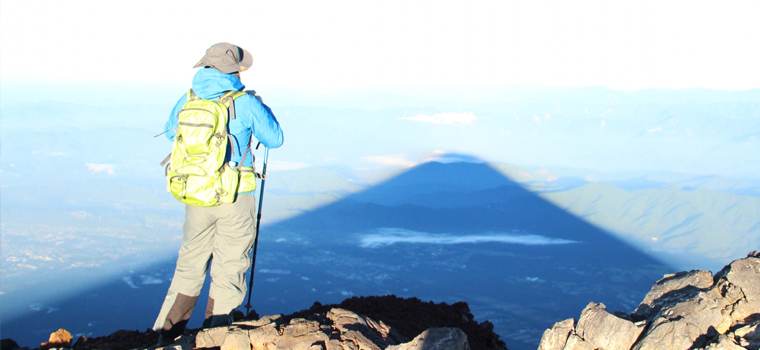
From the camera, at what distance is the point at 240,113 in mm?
3156

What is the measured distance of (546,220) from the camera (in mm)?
52875

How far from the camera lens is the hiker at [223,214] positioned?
Result: 3.13 meters

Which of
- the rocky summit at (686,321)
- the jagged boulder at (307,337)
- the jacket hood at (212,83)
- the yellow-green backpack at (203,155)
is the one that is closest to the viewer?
the rocky summit at (686,321)

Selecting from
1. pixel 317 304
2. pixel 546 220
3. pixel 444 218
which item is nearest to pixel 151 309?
pixel 317 304

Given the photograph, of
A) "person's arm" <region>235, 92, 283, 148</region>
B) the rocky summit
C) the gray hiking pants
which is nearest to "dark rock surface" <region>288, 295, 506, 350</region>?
the gray hiking pants

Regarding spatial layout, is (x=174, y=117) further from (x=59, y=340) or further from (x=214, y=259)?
(x=59, y=340)

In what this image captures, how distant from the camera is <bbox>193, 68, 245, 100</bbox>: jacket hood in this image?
10.2 ft

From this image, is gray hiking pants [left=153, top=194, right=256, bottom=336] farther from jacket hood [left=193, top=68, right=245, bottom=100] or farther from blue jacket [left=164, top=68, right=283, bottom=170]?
jacket hood [left=193, top=68, right=245, bottom=100]

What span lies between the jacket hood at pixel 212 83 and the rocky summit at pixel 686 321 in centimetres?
282

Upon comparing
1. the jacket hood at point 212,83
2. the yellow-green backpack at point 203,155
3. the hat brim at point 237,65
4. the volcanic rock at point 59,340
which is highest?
the hat brim at point 237,65

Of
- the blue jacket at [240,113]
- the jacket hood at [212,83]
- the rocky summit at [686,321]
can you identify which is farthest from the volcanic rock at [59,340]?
the rocky summit at [686,321]

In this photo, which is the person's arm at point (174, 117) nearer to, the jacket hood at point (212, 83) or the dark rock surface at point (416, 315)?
the jacket hood at point (212, 83)

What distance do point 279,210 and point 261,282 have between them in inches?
611

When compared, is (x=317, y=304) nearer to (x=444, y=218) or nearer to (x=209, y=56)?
(x=209, y=56)
